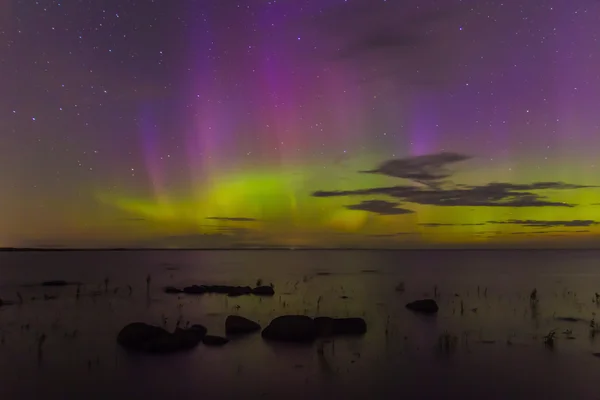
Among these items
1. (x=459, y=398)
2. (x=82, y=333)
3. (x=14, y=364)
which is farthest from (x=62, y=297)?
(x=459, y=398)

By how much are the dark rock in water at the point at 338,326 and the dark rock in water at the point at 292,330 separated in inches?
29.3

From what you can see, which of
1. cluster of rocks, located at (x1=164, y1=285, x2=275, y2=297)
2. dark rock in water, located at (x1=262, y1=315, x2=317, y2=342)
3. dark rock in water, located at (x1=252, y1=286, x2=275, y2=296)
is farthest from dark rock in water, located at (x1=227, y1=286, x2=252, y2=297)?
dark rock in water, located at (x1=262, y1=315, x2=317, y2=342)

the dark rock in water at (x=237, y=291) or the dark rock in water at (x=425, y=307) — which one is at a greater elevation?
the dark rock in water at (x=237, y=291)

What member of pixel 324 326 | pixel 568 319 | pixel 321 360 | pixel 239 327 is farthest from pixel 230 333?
pixel 568 319

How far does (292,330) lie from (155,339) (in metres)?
8.00

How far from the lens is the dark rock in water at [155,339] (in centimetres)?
2758

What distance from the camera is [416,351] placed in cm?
2934

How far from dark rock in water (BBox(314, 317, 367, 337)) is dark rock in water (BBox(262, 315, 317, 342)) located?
2.44ft

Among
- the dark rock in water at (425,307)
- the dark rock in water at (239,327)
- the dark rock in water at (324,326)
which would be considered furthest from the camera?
Answer: the dark rock in water at (425,307)

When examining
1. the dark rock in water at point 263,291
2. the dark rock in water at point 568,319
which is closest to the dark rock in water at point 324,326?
the dark rock in water at point 568,319

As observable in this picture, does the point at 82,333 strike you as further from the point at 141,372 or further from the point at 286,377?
the point at 286,377

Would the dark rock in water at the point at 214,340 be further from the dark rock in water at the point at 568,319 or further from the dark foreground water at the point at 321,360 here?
the dark rock in water at the point at 568,319

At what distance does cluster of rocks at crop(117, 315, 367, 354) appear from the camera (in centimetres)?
2806

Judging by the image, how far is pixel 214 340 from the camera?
29719mm
